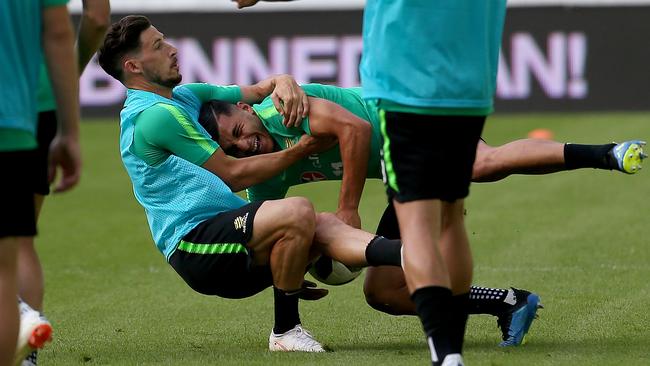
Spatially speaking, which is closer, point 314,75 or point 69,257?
point 69,257

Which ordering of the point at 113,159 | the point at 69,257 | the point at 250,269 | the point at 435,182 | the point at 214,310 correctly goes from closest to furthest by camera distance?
the point at 435,182 < the point at 250,269 < the point at 214,310 < the point at 69,257 < the point at 113,159

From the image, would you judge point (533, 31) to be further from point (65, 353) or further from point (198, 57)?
point (65, 353)

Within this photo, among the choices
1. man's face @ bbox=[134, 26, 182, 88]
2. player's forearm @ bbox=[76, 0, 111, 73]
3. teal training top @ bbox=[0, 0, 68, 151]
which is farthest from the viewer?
man's face @ bbox=[134, 26, 182, 88]

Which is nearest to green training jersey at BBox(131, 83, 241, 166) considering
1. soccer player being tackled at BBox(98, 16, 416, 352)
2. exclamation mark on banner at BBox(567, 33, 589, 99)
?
soccer player being tackled at BBox(98, 16, 416, 352)

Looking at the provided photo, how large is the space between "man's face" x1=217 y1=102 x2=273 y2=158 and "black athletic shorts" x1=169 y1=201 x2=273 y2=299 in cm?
45

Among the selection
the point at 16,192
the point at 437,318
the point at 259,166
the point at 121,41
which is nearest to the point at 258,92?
the point at 259,166

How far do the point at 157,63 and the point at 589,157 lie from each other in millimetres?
2136

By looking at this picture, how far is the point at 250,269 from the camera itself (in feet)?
19.8

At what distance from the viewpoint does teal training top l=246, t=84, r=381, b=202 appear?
6.33 m

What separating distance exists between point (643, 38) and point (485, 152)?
1542 centimetres

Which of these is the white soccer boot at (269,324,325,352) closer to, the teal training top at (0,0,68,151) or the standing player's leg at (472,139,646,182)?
the standing player's leg at (472,139,646,182)

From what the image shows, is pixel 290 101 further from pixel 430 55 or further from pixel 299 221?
pixel 430 55

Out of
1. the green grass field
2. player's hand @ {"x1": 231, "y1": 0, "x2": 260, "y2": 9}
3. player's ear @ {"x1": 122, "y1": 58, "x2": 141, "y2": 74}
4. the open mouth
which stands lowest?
the green grass field

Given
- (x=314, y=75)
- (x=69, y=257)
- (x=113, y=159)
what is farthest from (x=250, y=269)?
(x=314, y=75)
